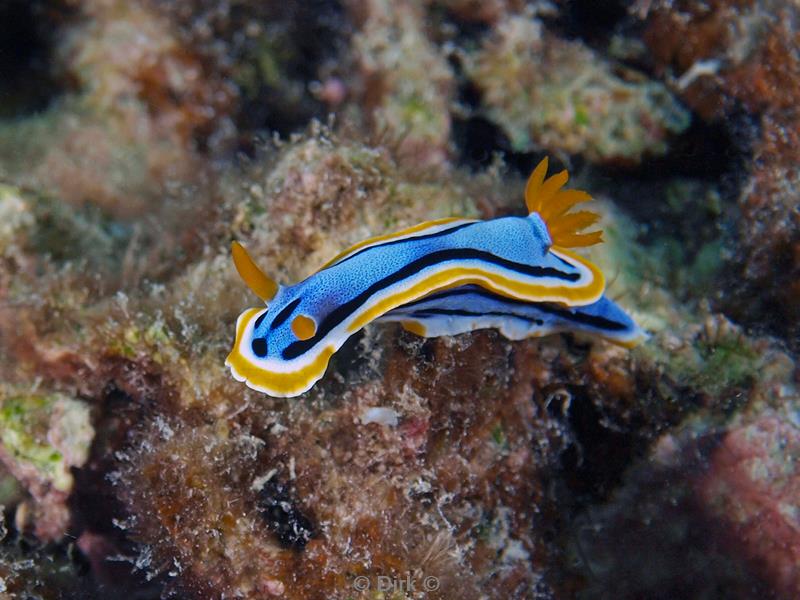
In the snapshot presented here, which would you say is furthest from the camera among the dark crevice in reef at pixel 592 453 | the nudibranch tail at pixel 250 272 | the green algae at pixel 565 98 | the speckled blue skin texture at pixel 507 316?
the green algae at pixel 565 98

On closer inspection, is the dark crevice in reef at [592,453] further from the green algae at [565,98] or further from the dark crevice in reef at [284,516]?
the green algae at [565,98]

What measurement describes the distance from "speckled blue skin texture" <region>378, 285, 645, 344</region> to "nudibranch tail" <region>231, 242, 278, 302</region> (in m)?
0.69

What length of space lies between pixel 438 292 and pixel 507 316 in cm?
56

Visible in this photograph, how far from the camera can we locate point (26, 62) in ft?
23.1

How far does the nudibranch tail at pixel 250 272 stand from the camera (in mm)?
2902

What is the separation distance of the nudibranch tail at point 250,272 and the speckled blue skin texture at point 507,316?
69 cm

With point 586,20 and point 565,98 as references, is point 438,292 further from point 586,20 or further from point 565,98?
point 586,20

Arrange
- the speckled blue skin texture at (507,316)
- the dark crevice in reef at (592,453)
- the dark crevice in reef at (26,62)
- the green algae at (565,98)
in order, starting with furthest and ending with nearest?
1. the dark crevice in reef at (26,62)
2. the green algae at (565,98)
3. the dark crevice in reef at (592,453)
4. the speckled blue skin texture at (507,316)

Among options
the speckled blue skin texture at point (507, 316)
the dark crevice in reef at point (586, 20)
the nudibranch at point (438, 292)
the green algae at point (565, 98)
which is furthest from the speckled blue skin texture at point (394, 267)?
the dark crevice in reef at point (586, 20)

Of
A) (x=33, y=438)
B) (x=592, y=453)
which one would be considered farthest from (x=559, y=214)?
(x=33, y=438)

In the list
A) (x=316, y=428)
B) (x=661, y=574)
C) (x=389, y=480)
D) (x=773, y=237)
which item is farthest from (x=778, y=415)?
(x=316, y=428)

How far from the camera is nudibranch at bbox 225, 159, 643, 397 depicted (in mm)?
2910

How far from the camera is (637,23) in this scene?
563cm

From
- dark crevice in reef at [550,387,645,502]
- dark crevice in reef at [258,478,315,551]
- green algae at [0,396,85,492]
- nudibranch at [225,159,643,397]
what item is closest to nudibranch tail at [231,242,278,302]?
nudibranch at [225,159,643,397]
